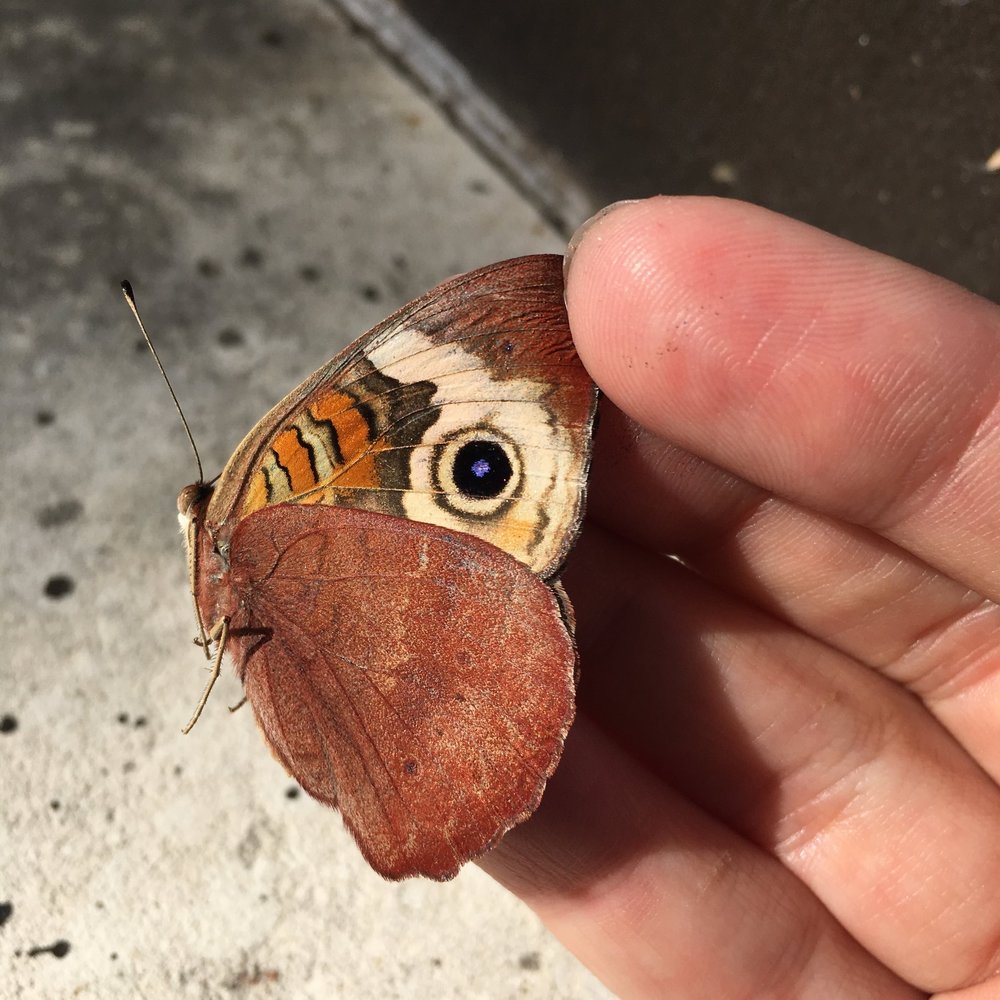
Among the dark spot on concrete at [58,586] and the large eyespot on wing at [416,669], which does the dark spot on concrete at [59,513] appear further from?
the large eyespot on wing at [416,669]

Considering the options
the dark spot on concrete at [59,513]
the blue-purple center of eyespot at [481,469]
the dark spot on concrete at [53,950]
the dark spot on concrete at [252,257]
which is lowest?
the dark spot on concrete at [53,950]

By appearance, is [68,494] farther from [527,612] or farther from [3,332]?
[527,612]

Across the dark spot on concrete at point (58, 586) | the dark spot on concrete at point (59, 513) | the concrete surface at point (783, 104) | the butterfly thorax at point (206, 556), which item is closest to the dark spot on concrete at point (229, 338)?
the dark spot on concrete at point (59, 513)

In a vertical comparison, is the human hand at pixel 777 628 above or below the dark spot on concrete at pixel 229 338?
above

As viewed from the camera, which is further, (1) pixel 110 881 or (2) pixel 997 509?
(1) pixel 110 881

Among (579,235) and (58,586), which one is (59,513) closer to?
(58,586)

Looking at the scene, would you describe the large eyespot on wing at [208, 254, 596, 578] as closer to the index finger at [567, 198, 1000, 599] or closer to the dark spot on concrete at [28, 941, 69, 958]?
the index finger at [567, 198, 1000, 599]

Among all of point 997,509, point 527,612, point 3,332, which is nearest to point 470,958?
point 527,612

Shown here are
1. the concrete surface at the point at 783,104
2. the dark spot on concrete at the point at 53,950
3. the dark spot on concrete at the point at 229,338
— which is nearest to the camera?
the dark spot on concrete at the point at 53,950
